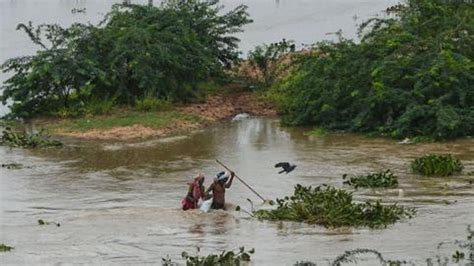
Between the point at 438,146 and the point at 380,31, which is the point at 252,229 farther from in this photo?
the point at 380,31

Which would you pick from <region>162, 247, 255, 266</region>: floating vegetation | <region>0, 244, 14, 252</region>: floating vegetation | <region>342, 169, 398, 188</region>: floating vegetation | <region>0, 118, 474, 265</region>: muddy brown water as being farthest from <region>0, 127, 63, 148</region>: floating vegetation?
<region>162, 247, 255, 266</region>: floating vegetation

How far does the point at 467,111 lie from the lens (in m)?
22.0

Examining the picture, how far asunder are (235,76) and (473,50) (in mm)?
7999

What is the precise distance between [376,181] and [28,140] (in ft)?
29.8

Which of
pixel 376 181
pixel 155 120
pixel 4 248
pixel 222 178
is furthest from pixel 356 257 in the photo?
pixel 155 120

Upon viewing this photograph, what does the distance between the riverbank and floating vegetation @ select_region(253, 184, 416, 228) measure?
9.01 metres

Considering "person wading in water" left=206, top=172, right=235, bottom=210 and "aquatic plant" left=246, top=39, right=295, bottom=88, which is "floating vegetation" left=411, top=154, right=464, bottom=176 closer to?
"person wading in water" left=206, top=172, right=235, bottom=210

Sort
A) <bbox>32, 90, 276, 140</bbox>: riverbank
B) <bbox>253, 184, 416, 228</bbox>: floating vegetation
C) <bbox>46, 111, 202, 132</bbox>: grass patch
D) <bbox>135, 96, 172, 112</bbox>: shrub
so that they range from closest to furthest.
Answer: <bbox>253, 184, 416, 228</bbox>: floating vegetation, <bbox>32, 90, 276, 140</bbox>: riverbank, <bbox>46, 111, 202, 132</bbox>: grass patch, <bbox>135, 96, 172, 112</bbox>: shrub

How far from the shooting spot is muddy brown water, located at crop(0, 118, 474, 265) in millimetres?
12812

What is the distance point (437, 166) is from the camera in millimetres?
17734

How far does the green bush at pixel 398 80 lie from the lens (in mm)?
21984

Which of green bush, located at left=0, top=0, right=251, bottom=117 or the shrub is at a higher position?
green bush, located at left=0, top=0, right=251, bottom=117

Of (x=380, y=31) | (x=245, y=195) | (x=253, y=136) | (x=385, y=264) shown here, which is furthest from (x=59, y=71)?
(x=385, y=264)

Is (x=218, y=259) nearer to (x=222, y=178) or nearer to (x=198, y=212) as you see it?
(x=198, y=212)
